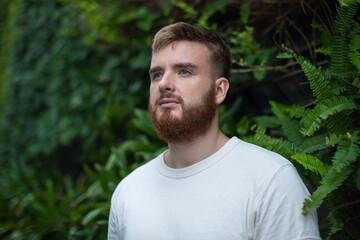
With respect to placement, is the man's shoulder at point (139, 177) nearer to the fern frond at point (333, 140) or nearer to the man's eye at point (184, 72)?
the man's eye at point (184, 72)

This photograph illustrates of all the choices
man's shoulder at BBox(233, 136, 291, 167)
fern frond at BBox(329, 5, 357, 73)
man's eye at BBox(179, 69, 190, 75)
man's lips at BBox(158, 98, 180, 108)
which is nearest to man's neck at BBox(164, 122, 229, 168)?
man's shoulder at BBox(233, 136, 291, 167)

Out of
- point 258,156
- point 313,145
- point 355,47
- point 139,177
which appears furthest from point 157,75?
point 355,47

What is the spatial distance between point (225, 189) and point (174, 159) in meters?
0.40

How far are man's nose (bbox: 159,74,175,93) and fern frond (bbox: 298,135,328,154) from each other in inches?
31.9

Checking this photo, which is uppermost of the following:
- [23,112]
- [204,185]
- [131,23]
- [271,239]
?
[131,23]

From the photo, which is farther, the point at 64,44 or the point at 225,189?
the point at 64,44

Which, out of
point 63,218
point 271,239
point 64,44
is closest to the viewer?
point 271,239

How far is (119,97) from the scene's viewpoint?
4.79 m

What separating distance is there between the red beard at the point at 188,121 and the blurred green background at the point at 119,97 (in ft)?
1.24

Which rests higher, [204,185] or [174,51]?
[174,51]

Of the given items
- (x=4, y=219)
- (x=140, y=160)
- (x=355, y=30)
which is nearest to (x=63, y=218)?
(x=4, y=219)

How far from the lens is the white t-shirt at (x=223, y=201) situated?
1.59m

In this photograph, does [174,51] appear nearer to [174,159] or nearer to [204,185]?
[174,159]

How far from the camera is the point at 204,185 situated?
181 centimetres
